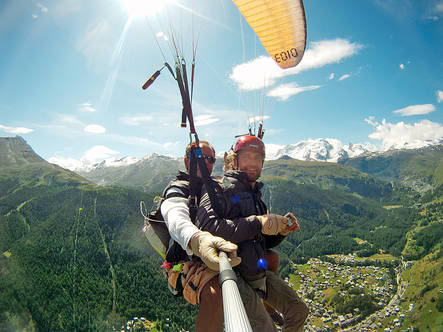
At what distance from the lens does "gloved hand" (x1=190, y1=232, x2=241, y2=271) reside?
2.46 m

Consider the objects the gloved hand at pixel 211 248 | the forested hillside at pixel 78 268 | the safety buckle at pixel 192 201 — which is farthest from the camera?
the forested hillside at pixel 78 268

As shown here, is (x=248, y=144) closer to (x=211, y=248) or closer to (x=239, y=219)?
(x=239, y=219)

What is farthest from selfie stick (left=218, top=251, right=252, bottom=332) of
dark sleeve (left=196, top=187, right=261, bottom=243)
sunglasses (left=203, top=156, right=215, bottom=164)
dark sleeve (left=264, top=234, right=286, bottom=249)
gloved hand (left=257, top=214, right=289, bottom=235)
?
sunglasses (left=203, top=156, right=215, bottom=164)

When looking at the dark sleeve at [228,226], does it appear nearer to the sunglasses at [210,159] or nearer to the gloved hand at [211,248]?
the gloved hand at [211,248]

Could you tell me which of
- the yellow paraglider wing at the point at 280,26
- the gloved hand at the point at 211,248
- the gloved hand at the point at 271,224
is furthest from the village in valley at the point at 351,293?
the gloved hand at the point at 211,248

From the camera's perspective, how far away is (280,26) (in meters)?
5.89

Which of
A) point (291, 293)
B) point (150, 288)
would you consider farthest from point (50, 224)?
point (291, 293)

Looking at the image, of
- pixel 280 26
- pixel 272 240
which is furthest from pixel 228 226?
pixel 280 26

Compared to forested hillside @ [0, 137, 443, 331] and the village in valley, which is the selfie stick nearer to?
forested hillside @ [0, 137, 443, 331]

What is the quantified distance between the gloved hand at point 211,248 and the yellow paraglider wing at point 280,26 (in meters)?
5.09

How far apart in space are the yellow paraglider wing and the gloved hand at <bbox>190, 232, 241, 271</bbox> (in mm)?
5091

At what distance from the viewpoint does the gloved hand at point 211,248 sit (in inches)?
96.9

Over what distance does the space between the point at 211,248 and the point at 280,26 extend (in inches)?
212

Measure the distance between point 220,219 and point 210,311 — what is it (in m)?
1.11
